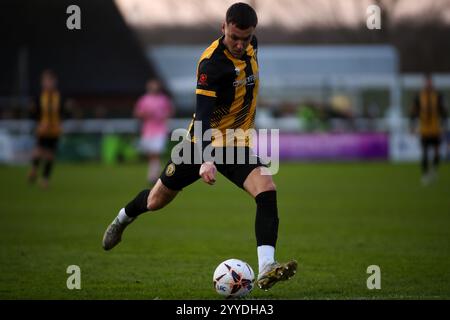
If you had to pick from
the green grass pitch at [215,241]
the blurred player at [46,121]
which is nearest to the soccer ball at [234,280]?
the green grass pitch at [215,241]

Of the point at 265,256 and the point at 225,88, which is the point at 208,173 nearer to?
the point at 265,256

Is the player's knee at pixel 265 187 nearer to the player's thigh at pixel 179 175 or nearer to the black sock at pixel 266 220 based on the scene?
the black sock at pixel 266 220

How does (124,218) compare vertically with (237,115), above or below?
below

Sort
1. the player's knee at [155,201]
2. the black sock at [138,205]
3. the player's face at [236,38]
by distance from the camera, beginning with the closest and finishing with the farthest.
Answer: the player's face at [236,38], the player's knee at [155,201], the black sock at [138,205]

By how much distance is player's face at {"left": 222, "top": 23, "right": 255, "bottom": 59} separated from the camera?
706 centimetres

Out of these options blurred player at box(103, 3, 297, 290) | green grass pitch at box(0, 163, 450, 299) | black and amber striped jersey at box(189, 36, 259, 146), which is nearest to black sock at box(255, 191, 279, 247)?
blurred player at box(103, 3, 297, 290)

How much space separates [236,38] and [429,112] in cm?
1547

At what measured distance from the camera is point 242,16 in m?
6.99

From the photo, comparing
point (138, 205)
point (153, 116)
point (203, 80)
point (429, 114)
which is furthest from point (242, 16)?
point (153, 116)

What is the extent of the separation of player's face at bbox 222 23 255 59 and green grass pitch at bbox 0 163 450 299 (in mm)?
2006

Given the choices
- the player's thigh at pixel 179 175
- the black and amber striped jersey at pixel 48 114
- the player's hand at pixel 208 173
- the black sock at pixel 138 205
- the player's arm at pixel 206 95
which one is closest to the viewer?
the player's hand at pixel 208 173

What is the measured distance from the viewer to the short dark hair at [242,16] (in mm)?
6992

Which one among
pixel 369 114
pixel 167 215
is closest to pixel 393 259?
pixel 167 215
